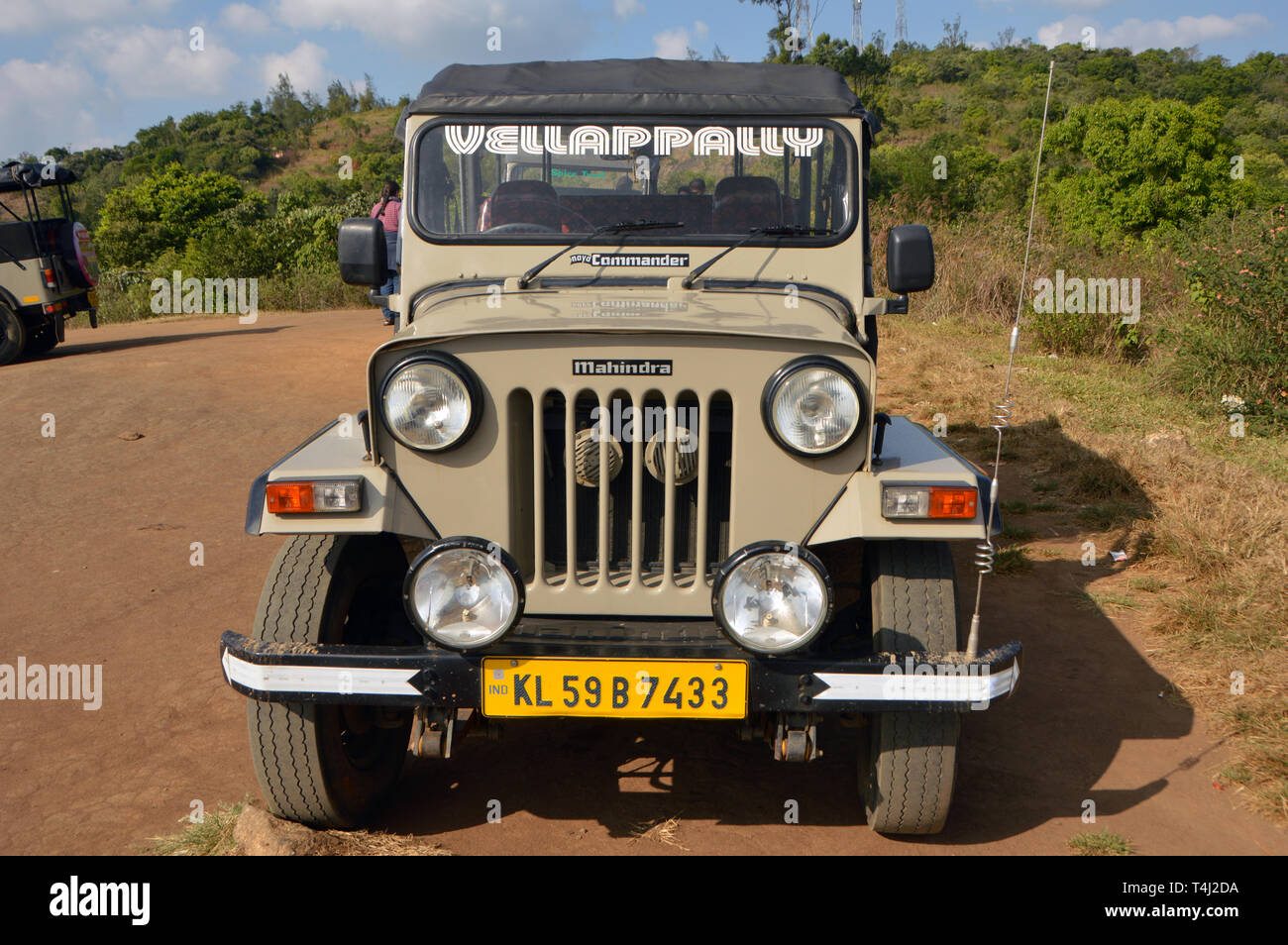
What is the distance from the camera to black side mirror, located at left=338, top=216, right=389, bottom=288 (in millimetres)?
4031

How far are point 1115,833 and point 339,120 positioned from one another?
68.5 m

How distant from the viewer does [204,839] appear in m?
3.12

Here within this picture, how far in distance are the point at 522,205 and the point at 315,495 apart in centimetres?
166

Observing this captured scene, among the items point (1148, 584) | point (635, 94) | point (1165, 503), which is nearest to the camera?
point (635, 94)

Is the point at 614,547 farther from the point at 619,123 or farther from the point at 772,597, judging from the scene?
the point at 619,123

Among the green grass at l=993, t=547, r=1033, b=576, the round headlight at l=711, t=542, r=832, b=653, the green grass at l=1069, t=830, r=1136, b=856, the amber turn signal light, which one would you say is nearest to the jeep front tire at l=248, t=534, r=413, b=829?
the round headlight at l=711, t=542, r=832, b=653

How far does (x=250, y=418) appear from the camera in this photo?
8.88 meters

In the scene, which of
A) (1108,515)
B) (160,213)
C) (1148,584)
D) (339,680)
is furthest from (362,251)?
(160,213)

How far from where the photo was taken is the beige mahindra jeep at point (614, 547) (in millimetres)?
2764

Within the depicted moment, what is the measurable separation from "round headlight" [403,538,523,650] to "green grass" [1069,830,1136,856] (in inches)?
74.3

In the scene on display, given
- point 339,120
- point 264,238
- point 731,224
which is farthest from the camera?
point 339,120

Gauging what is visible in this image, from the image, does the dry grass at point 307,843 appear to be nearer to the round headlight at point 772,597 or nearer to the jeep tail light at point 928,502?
the round headlight at point 772,597

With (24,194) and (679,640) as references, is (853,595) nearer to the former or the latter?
(679,640)

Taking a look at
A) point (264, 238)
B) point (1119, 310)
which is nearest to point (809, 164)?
point (1119, 310)
